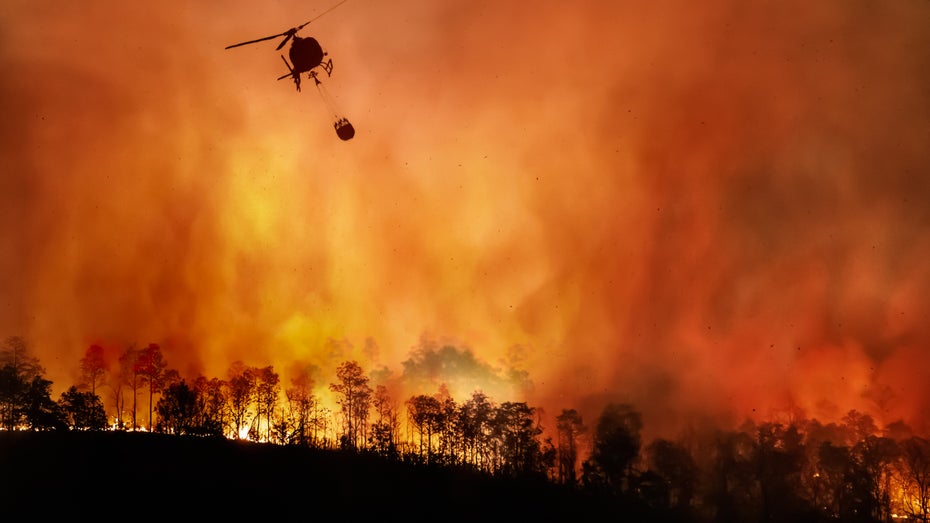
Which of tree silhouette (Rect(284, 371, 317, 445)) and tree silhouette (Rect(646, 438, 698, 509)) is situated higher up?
tree silhouette (Rect(284, 371, 317, 445))

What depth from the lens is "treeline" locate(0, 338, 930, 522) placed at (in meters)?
99.4

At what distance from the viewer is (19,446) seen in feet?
196

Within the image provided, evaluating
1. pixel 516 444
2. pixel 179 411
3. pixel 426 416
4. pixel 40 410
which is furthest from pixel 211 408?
pixel 516 444

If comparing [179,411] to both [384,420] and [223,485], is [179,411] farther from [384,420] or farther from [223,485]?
[384,420]

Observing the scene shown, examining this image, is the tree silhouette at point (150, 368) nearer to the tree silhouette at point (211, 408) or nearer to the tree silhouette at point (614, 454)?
the tree silhouette at point (211, 408)

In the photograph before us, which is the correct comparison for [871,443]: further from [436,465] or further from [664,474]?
[436,465]

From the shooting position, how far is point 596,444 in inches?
4801

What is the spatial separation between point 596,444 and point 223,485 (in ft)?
268

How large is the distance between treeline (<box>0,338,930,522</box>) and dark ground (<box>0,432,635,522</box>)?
52.1 feet

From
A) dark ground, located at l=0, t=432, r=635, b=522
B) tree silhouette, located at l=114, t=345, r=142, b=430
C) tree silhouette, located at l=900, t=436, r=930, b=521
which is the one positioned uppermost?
tree silhouette, located at l=114, t=345, r=142, b=430

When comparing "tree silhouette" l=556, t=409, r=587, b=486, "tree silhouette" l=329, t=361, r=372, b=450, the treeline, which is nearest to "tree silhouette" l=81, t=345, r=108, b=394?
the treeline

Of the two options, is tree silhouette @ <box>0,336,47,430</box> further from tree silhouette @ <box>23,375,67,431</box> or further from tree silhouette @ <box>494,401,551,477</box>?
tree silhouette @ <box>494,401,551,477</box>

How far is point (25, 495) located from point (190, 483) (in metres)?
10.7

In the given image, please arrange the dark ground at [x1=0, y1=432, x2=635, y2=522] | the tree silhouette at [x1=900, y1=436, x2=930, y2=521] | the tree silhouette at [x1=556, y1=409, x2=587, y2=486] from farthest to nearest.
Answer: the tree silhouette at [x1=556, y1=409, x2=587, y2=486]
the tree silhouette at [x1=900, y1=436, x2=930, y2=521]
the dark ground at [x1=0, y1=432, x2=635, y2=522]
